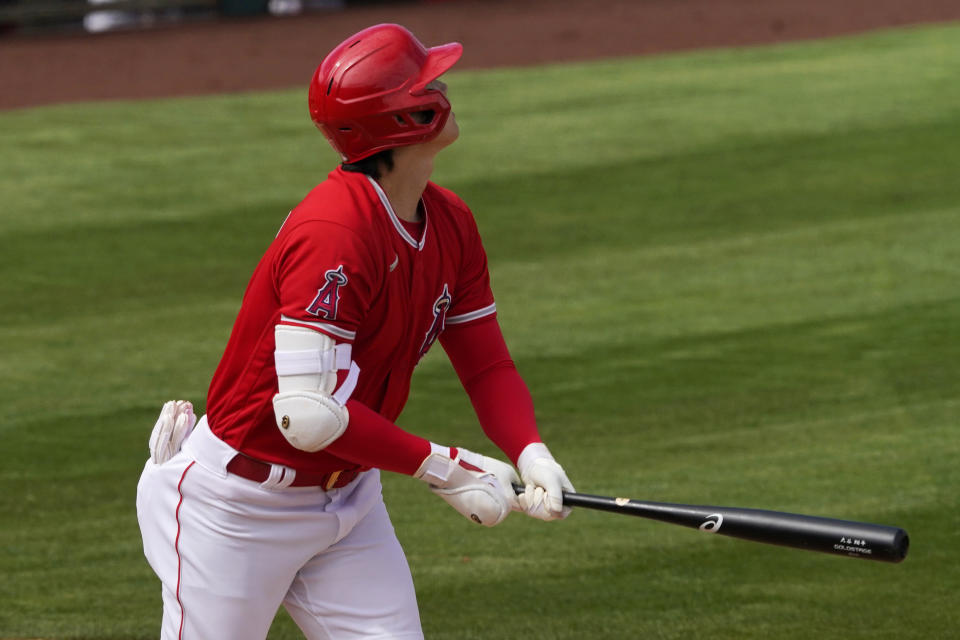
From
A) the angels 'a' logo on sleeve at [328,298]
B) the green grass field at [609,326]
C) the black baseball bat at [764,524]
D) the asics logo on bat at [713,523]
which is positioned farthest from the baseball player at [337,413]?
the green grass field at [609,326]

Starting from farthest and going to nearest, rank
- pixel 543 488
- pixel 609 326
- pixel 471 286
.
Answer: pixel 609 326, pixel 471 286, pixel 543 488

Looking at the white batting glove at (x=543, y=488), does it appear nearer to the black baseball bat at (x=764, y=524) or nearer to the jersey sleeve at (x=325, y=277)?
the black baseball bat at (x=764, y=524)

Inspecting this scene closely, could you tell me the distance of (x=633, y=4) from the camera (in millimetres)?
19422

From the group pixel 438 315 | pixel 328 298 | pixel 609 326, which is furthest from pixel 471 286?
pixel 609 326

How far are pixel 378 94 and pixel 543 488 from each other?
3.28 ft

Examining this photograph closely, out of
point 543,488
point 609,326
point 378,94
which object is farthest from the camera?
point 609,326

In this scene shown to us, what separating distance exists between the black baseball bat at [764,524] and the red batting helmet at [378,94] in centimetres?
89

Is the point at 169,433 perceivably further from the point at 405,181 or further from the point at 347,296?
the point at 405,181

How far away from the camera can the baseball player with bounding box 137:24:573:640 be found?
10.1 feet

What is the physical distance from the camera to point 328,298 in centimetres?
304

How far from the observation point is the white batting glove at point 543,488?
3.40m

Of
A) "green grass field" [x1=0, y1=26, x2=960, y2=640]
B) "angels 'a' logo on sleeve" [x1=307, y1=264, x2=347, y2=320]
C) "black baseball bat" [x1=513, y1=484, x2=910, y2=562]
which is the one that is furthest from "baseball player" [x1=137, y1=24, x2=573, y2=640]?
"green grass field" [x1=0, y1=26, x2=960, y2=640]

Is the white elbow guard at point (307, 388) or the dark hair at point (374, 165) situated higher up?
the dark hair at point (374, 165)

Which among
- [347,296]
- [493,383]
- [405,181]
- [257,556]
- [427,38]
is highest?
[405,181]
